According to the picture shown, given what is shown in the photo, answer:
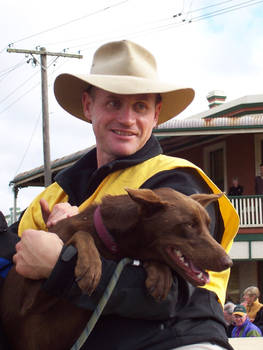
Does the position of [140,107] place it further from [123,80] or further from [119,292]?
[119,292]

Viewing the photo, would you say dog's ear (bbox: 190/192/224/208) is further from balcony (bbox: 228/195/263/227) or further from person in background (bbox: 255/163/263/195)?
balcony (bbox: 228/195/263/227)

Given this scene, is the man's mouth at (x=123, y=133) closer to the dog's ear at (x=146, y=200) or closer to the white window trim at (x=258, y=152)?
Answer: the dog's ear at (x=146, y=200)

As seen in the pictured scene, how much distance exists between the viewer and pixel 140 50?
3.44 metres

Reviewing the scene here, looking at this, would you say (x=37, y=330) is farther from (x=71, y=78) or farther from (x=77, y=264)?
(x=71, y=78)

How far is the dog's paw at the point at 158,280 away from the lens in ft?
8.05

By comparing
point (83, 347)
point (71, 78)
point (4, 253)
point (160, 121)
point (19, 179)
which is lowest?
point (19, 179)

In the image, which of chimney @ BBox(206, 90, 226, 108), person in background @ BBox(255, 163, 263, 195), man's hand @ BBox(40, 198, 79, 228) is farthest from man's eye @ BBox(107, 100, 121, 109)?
chimney @ BBox(206, 90, 226, 108)

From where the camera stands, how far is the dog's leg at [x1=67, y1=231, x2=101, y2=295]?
2.41 metres

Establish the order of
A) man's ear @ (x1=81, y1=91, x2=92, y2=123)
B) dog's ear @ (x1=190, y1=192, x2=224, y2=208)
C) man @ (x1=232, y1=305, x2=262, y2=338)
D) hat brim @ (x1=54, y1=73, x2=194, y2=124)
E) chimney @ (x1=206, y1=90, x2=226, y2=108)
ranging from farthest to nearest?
chimney @ (x1=206, y1=90, x2=226, y2=108)
man @ (x1=232, y1=305, x2=262, y2=338)
man's ear @ (x1=81, y1=91, x2=92, y2=123)
hat brim @ (x1=54, y1=73, x2=194, y2=124)
dog's ear @ (x1=190, y1=192, x2=224, y2=208)

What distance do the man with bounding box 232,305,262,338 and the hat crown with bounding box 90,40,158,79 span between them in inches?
249

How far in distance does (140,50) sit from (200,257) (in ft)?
4.61

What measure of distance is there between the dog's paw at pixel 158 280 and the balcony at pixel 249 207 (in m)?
18.7

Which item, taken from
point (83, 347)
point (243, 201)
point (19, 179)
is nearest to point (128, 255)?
point (83, 347)

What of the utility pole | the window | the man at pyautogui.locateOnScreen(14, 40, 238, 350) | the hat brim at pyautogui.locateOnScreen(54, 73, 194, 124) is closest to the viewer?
the man at pyautogui.locateOnScreen(14, 40, 238, 350)
